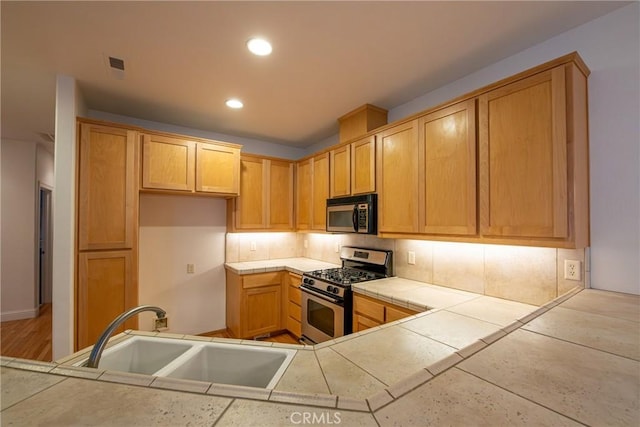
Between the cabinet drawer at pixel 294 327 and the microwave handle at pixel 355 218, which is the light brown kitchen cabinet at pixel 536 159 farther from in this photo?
the cabinet drawer at pixel 294 327

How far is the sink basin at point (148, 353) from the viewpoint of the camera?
1.15 meters

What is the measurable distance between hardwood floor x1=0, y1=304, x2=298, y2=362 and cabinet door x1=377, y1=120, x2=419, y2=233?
191 cm

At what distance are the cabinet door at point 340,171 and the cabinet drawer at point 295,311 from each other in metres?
1.36

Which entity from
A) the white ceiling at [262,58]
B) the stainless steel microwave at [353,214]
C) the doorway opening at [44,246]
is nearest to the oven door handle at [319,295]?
the stainless steel microwave at [353,214]

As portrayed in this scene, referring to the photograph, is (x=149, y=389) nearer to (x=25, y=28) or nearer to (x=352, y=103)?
(x=25, y=28)

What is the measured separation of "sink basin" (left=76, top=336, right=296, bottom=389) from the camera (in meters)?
1.03

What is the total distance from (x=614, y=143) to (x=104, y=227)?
12.1ft

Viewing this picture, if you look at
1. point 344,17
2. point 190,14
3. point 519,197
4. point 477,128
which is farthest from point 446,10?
point 190,14

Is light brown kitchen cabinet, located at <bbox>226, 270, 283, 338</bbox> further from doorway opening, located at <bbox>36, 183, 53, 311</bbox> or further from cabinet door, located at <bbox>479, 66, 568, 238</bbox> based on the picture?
doorway opening, located at <bbox>36, 183, 53, 311</bbox>

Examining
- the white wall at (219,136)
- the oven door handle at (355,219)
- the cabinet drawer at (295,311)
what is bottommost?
the cabinet drawer at (295,311)

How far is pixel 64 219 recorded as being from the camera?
2092 mm

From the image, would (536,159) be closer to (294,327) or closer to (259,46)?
(259,46)

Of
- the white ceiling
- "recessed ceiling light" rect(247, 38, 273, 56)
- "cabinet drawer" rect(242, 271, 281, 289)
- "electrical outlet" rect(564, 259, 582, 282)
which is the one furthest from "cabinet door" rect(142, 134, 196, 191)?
"electrical outlet" rect(564, 259, 582, 282)

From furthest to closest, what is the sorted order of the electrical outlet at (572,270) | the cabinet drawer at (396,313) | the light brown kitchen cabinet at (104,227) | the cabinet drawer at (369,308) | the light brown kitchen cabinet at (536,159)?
1. the light brown kitchen cabinet at (104,227)
2. the cabinet drawer at (369,308)
3. the cabinet drawer at (396,313)
4. the electrical outlet at (572,270)
5. the light brown kitchen cabinet at (536,159)
